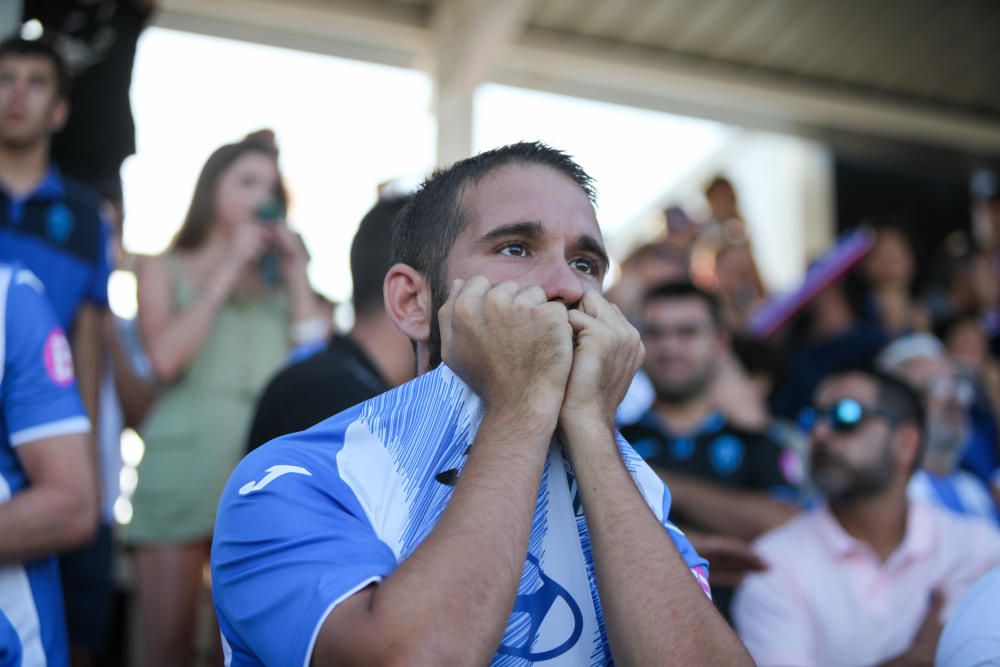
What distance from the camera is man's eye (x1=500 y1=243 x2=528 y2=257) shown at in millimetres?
1715

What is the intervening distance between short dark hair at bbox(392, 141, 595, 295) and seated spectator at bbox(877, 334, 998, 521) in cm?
305

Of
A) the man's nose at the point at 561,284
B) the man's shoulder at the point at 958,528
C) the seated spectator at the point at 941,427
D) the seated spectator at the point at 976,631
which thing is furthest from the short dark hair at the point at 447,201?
the seated spectator at the point at 941,427

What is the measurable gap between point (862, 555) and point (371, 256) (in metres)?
1.85

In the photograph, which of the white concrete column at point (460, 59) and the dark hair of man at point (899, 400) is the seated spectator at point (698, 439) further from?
the white concrete column at point (460, 59)

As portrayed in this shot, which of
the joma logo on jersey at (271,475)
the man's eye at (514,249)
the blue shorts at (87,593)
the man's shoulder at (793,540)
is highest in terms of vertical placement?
the man's eye at (514,249)

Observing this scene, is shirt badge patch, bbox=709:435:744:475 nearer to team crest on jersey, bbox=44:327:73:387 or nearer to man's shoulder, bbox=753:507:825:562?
man's shoulder, bbox=753:507:825:562

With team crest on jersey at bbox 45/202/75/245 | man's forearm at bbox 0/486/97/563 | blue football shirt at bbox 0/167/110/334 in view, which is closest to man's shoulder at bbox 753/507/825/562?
man's forearm at bbox 0/486/97/563

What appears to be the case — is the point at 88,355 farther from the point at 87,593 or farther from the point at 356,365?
the point at 356,365

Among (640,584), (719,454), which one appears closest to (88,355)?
(719,454)

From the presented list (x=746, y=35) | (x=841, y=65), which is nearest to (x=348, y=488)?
(x=746, y=35)

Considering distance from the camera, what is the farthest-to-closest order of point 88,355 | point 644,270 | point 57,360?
1. point 644,270
2. point 88,355
3. point 57,360

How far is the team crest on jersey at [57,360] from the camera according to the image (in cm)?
222

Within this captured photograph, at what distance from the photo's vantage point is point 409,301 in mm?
1844

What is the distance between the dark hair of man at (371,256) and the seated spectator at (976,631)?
1.70 metres
